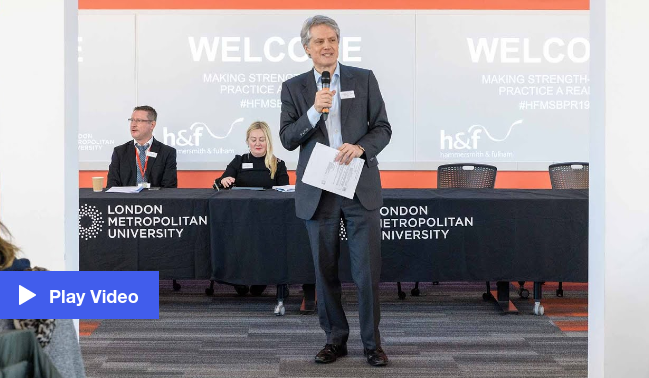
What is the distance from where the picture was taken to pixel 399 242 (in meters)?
4.81

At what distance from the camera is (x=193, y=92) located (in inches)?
294

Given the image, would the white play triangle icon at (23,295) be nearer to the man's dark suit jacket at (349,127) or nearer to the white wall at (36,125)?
the white wall at (36,125)

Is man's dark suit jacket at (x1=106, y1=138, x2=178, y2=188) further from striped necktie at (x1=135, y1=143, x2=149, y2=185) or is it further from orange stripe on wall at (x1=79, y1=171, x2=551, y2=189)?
orange stripe on wall at (x1=79, y1=171, x2=551, y2=189)

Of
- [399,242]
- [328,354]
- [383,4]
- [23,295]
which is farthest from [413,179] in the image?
[23,295]

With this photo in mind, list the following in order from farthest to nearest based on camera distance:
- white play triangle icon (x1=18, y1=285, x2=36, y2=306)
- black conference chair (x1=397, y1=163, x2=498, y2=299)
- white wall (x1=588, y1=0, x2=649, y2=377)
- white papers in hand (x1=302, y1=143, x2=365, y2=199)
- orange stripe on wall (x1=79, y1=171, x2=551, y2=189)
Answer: orange stripe on wall (x1=79, y1=171, x2=551, y2=189) < black conference chair (x1=397, y1=163, x2=498, y2=299) < white papers in hand (x1=302, y1=143, x2=365, y2=199) < white wall (x1=588, y1=0, x2=649, y2=377) < white play triangle icon (x1=18, y1=285, x2=36, y2=306)

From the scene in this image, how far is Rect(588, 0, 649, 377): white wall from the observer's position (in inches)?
101

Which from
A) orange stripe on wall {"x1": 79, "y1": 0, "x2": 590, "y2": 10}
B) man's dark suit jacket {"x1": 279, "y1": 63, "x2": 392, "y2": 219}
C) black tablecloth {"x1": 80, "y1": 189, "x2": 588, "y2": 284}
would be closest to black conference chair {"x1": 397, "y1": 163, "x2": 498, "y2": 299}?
black tablecloth {"x1": 80, "y1": 189, "x2": 588, "y2": 284}

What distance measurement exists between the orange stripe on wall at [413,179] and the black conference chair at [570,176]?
1415mm

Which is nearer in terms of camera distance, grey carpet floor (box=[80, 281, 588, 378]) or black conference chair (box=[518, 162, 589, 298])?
grey carpet floor (box=[80, 281, 588, 378])

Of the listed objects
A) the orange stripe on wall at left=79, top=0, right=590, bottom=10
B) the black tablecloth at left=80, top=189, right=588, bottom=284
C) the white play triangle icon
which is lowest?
the black tablecloth at left=80, top=189, right=588, bottom=284

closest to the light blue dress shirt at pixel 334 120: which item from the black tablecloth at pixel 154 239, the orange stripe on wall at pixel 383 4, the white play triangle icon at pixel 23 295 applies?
the black tablecloth at pixel 154 239

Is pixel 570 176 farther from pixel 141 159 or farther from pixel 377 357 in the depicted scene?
pixel 141 159

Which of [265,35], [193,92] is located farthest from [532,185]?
[193,92]

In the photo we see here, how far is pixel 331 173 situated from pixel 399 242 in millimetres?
1539
